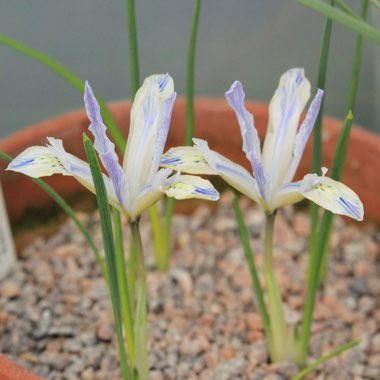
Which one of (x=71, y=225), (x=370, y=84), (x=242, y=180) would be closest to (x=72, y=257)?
(x=71, y=225)

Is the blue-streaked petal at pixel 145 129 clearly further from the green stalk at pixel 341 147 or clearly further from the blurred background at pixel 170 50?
the blurred background at pixel 170 50

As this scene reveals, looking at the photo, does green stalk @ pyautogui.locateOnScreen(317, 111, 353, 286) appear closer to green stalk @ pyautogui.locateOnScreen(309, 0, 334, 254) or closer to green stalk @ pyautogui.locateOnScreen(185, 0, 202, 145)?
green stalk @ pyautogui.locateOnScreen(309, 0, 334, 254)

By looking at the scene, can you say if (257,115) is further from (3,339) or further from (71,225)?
(3,339)

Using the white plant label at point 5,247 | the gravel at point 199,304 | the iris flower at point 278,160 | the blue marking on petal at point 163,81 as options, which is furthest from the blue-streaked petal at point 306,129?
the white plant label at point 5,247

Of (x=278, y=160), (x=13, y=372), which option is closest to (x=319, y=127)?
(x=278, y=160)

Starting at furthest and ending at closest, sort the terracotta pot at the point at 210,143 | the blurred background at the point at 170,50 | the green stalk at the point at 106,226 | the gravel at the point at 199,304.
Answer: the blurred background at the point at 170,50, the terracotta pot at the point at 210,143, the gravel at the point at 199,304, the green stalk at the point at 106,226
